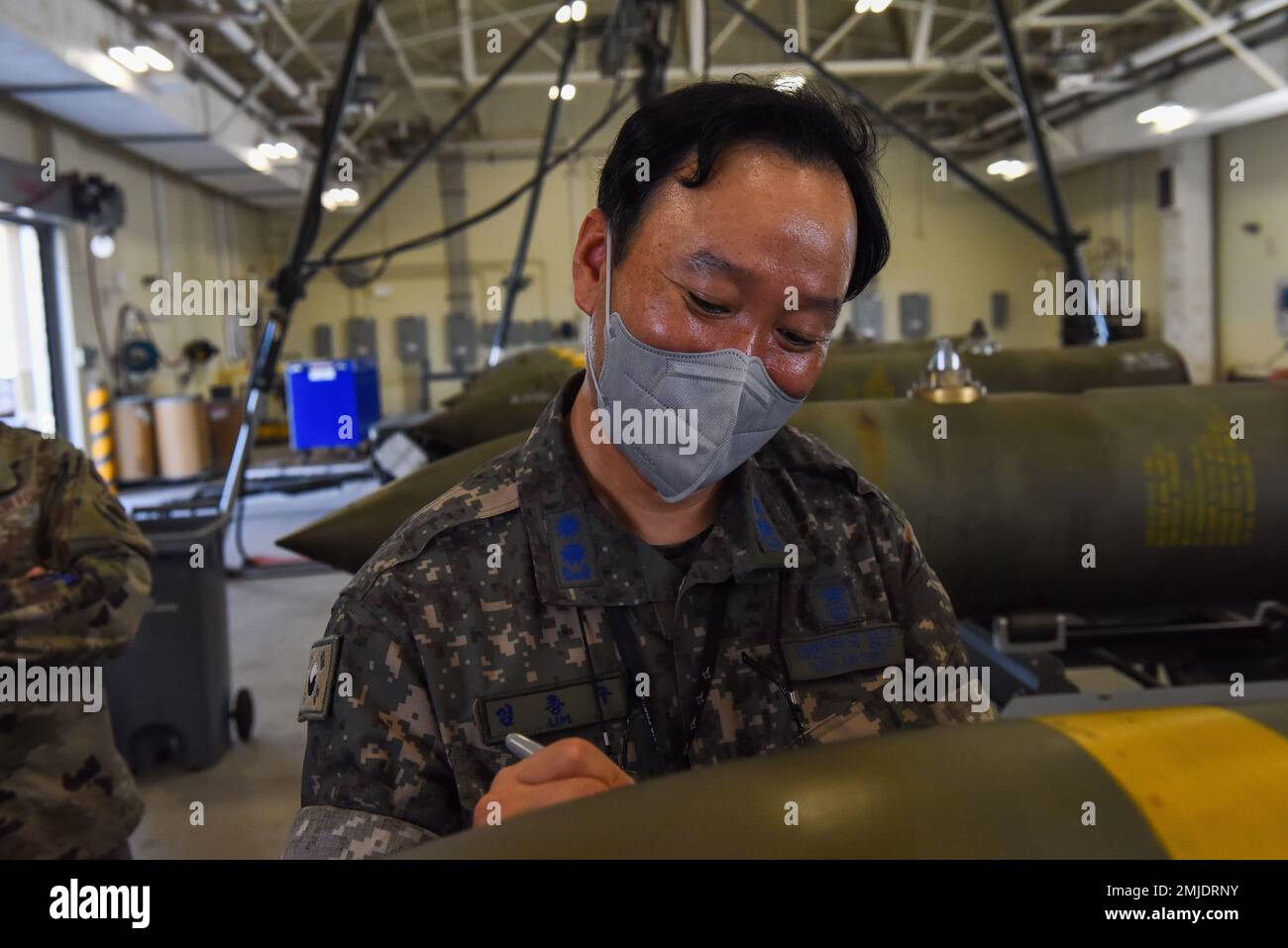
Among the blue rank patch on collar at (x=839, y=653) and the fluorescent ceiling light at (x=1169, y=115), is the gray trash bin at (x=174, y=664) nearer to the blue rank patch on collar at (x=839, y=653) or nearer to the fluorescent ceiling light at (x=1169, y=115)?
the blue rank patch on collar at (x=839, y=653)

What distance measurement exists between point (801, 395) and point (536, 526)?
1.00 ft

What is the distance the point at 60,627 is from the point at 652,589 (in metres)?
1.42

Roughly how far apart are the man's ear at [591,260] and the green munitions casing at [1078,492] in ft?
4.79

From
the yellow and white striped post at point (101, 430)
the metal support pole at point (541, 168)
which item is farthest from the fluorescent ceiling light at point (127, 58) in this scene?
the yellow and white striped post at point (101, 430)

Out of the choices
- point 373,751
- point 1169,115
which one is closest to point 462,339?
point 1169,115

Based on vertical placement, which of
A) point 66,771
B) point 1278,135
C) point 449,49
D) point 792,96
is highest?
point 449,49

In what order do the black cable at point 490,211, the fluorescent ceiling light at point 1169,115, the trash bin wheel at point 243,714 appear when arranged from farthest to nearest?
the fluorescent ceiling light at point 1169,115 → the black cable at point 490,211 → the trash bin wheel at point 243,714

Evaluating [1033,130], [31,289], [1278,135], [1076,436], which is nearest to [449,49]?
[31,289]

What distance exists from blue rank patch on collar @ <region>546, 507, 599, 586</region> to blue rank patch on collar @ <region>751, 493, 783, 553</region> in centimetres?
18

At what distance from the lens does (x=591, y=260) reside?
111 centimetres

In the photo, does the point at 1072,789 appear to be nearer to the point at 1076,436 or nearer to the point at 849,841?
the point at 849,841

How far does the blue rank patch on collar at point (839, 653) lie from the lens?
1078 millimetres
